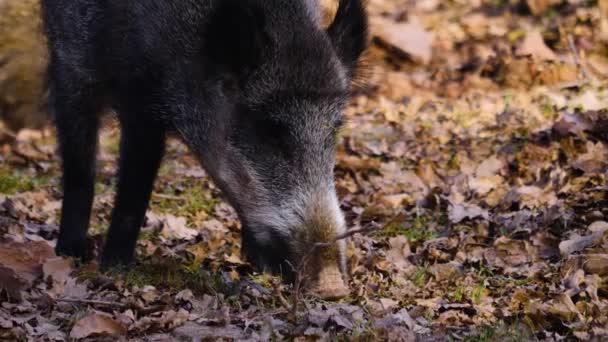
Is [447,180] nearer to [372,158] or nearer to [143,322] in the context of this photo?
[372,158]

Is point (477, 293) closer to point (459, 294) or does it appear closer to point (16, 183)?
point (459, 294)

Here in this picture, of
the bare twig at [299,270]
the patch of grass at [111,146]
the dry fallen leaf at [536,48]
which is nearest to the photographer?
the bare twig at [299,270]

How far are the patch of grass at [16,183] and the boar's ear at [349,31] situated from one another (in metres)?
3.42

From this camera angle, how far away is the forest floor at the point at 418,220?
4.02 metres

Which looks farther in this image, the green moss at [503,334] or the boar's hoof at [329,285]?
the boar's hoof at [329,285]

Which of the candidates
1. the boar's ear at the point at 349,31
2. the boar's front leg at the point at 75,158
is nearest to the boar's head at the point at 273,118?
the boar's ear at the point at 349,31

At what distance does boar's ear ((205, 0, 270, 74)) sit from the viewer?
472cm

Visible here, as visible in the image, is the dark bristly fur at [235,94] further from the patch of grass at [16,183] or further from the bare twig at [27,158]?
the bare twig at [27,158]

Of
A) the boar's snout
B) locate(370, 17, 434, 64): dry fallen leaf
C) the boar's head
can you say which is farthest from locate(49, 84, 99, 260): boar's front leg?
locate(370, 17, 434, 64): dry fallen leaf

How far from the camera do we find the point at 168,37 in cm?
507

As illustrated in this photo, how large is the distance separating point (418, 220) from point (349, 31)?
157 centimetres

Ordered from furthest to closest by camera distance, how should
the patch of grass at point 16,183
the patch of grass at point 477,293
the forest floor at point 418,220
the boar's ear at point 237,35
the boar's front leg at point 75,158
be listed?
the patch of grass at point 16,183
the boar's front leg at point 75,158
the boar's ear at point 237,35
the patch of grass at point 477,293
the forest floor at point 418,220

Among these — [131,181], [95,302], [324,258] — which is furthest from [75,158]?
[324,258]

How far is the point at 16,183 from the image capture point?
771cm
